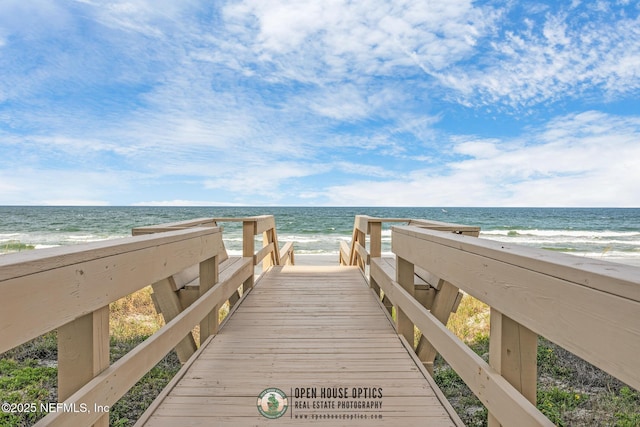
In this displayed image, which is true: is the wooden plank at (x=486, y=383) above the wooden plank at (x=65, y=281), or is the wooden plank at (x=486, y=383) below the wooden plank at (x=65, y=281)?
below

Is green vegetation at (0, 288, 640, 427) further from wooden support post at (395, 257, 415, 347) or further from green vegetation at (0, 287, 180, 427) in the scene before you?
wooden support post at (395, 257, 415, 347)

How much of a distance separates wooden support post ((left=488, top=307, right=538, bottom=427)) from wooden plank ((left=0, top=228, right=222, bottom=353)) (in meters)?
1.44

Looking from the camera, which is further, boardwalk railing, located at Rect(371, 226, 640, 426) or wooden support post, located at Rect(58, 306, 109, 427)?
wooden support post, located at Rect(58, 306, 109, 427)

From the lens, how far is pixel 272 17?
382 inches

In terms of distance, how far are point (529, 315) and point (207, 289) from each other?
2.32 meters

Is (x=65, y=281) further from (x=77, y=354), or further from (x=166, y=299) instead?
(x=166, y=299)

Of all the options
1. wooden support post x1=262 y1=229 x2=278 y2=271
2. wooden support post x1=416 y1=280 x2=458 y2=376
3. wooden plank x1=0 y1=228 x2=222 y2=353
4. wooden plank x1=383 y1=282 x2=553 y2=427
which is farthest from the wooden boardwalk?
wooden support post x1=262 y1=229 x2=278 y2=271

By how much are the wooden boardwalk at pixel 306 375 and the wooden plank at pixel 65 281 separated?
29.1 inches

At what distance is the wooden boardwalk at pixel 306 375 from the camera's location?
1.67 m

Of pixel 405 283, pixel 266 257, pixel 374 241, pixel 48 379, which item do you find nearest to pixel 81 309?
pixel 405 283

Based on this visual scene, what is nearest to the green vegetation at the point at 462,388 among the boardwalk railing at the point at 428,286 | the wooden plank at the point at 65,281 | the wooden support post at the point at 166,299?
the boardwalk railing at the point at 428,286

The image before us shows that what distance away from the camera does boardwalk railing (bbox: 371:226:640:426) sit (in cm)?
72

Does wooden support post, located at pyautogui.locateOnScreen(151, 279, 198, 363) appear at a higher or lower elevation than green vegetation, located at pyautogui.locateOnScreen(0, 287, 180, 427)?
higher

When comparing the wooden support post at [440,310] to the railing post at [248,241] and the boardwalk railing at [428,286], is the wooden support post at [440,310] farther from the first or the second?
the railing post at [248,241]
